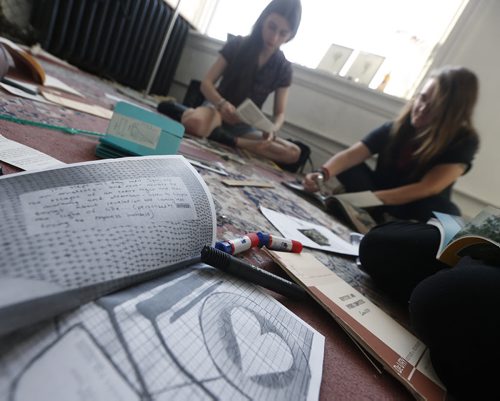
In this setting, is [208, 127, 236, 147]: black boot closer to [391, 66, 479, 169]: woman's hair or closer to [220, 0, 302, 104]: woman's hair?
[220, 0, 302, 104]: woman's hair

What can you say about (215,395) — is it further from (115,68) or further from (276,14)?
(115,68)

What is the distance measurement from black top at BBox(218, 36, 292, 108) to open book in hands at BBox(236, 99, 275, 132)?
0.35 m

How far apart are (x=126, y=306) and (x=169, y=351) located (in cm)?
4

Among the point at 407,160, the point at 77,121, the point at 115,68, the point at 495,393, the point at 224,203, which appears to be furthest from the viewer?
the point at 115,68

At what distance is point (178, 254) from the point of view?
29 cm

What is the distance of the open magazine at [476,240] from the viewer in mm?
380

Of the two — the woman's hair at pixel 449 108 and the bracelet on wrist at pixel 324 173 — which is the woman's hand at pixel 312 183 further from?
the woman's hair at pixel 449 108

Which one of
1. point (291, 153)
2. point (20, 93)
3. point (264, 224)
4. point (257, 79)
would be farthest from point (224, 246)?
point (257, 79)

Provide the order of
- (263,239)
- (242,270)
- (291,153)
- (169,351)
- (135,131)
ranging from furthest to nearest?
(291,153) → (135,131) → (263,239) → (242,270) → (169,351)

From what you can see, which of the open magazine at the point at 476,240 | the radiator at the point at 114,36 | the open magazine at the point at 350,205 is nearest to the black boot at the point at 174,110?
the open magazine at the point at 350,205

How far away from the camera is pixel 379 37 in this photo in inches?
83.6

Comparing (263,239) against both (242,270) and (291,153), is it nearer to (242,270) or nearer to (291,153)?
(242,270)

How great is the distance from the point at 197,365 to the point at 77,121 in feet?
2.42

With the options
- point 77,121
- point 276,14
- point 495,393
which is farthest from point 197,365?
point 276,14
